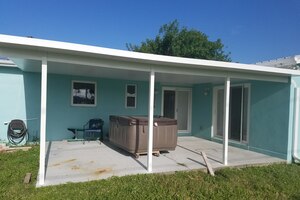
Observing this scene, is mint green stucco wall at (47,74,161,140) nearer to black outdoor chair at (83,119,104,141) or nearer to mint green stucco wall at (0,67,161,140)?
mint green stucco wall at (0,67,161,140)

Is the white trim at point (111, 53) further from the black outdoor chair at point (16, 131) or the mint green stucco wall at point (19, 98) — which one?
the black outdoor chair at point (16, 131)

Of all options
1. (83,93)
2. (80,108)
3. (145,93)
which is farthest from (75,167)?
(145,93)

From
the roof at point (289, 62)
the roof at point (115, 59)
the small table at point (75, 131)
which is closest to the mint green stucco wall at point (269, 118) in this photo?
the roof at point (115, 59)

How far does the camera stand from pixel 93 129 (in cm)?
845

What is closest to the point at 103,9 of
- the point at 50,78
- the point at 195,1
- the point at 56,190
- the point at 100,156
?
the point at 195,1

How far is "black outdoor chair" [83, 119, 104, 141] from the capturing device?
8.44 meters

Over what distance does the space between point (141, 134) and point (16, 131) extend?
4.54m

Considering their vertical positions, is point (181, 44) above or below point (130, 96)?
above

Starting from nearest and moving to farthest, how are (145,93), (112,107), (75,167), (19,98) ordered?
(75,167) → (19,98) → (112,107) → (145,93)

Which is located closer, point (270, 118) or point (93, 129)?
point (270, 118)

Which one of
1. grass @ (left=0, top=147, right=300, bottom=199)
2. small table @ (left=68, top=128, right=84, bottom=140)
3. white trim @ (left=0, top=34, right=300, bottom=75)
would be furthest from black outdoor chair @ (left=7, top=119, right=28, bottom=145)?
white trim @ (left=0, top=34, right=300, bottom=75)

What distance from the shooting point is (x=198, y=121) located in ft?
34.1

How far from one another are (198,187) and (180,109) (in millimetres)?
6414

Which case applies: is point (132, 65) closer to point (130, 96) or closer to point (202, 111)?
point (130, 96)
